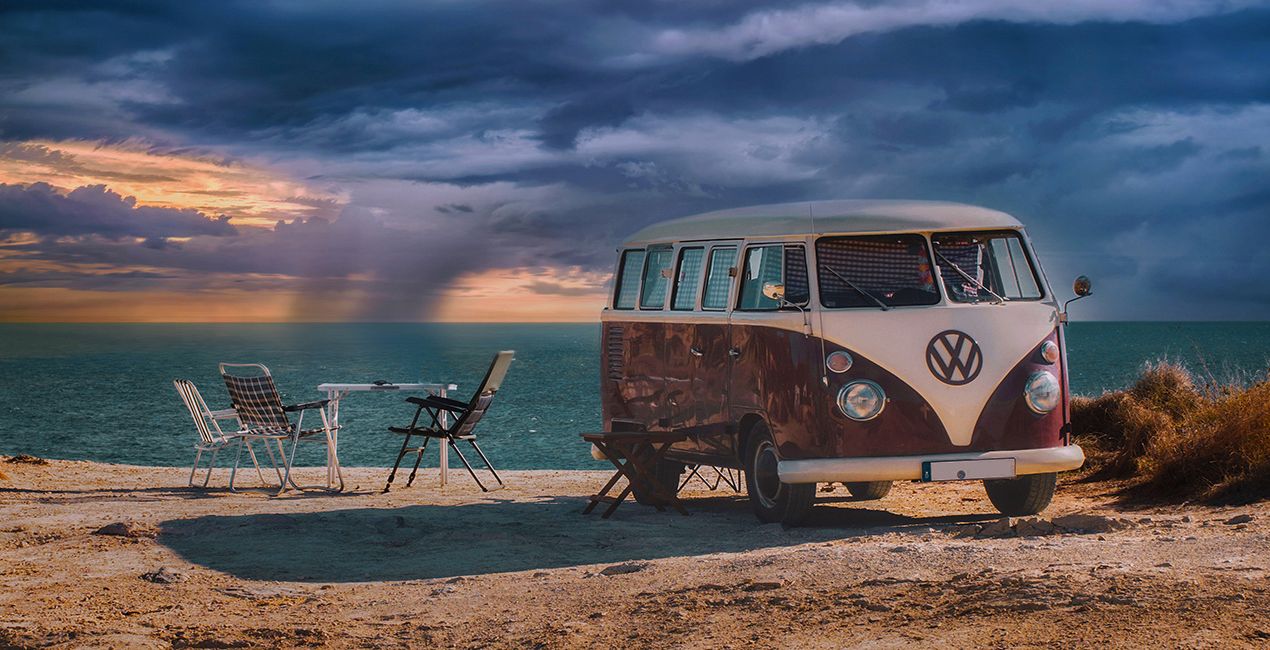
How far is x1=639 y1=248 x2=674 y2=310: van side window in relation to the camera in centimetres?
1217

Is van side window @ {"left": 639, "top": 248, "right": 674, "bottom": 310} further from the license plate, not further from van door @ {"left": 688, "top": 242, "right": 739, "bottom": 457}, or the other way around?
the license plate

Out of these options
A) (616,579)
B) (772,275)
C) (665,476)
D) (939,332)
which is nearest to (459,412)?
(665,476)

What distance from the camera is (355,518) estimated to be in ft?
37.7

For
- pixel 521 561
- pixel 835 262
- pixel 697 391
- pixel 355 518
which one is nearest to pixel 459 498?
pixel 355 518

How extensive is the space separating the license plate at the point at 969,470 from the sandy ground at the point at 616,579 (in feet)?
1.29

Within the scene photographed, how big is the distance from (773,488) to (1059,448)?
6.99ft

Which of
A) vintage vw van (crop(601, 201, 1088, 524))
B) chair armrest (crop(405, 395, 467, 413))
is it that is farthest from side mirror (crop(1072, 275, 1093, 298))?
chair armrest (crop(405, 395, 467, 413))

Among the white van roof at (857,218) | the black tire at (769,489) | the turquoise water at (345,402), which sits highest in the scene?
the white van roof at (857,218)

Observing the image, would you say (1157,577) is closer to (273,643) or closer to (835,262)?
(835,262)

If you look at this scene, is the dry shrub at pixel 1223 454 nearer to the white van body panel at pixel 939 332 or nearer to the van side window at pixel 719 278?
the white van body panel at pixel 939 332

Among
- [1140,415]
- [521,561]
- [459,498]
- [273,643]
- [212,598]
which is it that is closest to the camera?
[273,643]

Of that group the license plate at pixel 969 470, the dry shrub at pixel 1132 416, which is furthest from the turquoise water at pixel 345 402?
the license plate at pixel 969 470

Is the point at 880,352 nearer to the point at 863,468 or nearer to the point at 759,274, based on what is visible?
the point at 863,468

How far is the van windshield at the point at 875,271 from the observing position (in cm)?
1033
